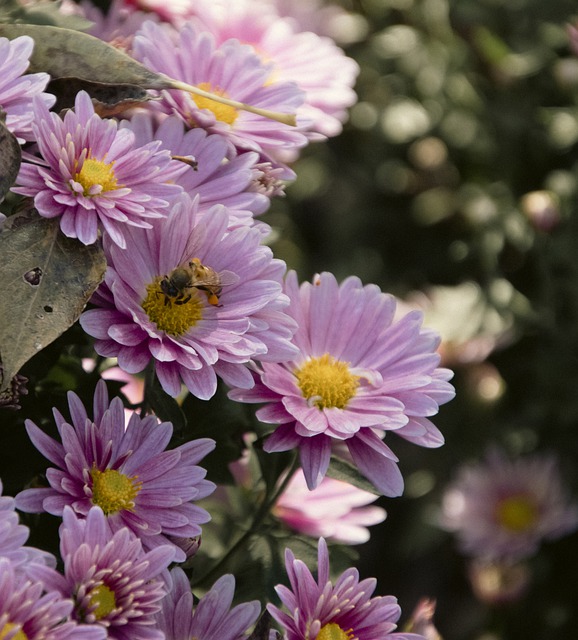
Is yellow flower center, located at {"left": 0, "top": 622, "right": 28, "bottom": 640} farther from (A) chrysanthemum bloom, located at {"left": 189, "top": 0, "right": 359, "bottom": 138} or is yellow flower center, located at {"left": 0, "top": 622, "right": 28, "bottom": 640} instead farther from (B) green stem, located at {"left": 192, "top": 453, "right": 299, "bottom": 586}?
(A) chrysanthemum bloom, located at {"left": 189, "top": 0, "right": 359, "bottom": 138}

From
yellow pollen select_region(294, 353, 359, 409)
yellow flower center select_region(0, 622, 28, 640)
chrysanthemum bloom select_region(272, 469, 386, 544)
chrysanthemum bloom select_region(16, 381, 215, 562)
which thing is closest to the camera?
yellow flower center select_region(0, 622, 28, 640)

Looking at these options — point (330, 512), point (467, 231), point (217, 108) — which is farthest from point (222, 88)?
point (467, 231)

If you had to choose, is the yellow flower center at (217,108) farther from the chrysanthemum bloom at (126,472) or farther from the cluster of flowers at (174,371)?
the chrysanthemum bloom at (126,472)

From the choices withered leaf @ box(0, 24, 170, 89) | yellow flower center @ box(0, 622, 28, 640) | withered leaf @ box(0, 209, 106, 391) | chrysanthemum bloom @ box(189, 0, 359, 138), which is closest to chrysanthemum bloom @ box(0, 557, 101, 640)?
yellow flower center @ box(0, 622, 28, 640)

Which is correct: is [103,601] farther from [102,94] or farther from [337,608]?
[102,94]

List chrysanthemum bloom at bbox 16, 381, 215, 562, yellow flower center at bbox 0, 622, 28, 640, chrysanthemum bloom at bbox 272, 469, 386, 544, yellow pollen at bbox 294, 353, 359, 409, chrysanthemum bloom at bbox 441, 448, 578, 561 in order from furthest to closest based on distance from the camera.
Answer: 1. chrysanthemum bloom at bbox 441, 448, 578, 561
2. chrysanthemum bloom at bbox 272, 469, 386, 544
3. yellow pollen at bbox 294, 353, 359, 409
4. chrysanthemum bloom at bbox 16, 381, 215, 562
5. yellow flower center at bbox 0, 622, 28, 640

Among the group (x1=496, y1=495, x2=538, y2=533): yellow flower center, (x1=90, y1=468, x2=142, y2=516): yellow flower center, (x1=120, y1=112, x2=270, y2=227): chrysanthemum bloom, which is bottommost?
(x1=496, y1=495, x2=538, y2=533): yellow flower center
